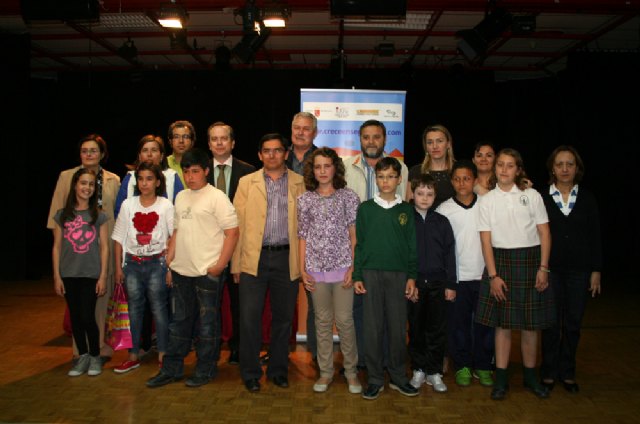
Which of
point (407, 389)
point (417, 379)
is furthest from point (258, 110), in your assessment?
point (407, 389)

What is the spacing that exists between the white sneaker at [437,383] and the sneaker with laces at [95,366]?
2155 millimetres

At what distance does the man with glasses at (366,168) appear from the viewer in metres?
3.68

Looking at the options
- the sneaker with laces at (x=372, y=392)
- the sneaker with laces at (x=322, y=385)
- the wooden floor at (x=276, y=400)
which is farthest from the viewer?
the sneaker with laces at (x=322, y=385)

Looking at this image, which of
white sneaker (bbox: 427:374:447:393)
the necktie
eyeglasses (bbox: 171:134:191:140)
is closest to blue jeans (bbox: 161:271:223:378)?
the necktie

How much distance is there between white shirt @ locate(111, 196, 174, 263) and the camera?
351 cm

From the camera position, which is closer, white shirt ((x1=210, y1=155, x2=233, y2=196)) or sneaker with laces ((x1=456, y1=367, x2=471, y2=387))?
sneaker with laces ((x1=456, y1=367, x2=471, y2=387))

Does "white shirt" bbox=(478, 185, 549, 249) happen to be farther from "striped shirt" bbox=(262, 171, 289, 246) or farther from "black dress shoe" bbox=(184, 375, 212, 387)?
"black dress shoe" bbox=(184, 375, 212, 387)

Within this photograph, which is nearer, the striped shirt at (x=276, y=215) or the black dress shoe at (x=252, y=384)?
the black dress shoe at (x=252, y=384)

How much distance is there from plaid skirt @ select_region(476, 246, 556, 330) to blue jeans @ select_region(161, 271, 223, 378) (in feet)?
5.54

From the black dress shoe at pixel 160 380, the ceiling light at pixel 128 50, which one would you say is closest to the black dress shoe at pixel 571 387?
the black dress shoe at pixel 160 380

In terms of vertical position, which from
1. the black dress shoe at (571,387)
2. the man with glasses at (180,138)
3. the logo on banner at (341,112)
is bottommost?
the black dress shoe at (571,387)

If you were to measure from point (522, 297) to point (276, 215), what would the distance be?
1563mm

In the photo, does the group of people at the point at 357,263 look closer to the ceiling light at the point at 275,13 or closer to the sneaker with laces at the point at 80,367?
the sneaker with laces at the point at 80,367

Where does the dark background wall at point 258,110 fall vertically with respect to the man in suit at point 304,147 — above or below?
above
